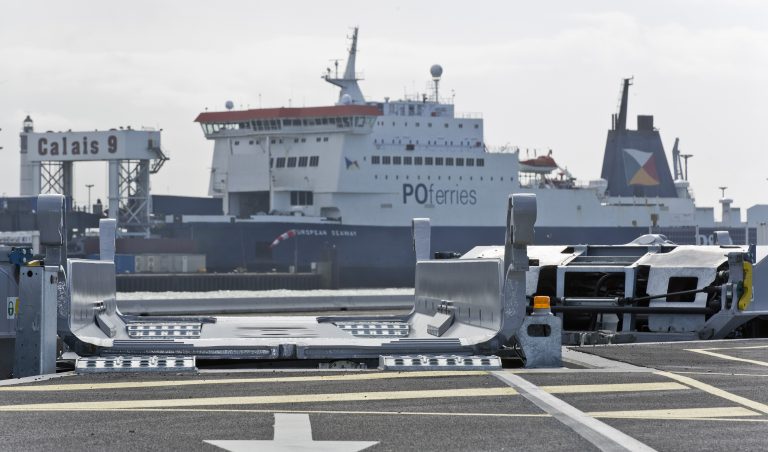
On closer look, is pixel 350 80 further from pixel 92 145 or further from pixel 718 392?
pixel 718 392

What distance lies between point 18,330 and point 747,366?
20.1ft

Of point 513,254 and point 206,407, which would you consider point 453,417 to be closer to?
point 206,407

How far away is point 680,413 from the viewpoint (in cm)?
803

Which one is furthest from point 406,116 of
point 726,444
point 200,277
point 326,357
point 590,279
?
point 726,444

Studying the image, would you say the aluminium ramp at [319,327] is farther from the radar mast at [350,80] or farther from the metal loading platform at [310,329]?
the radar mast at [350,80]

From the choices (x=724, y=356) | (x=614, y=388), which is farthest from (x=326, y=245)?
(x=614, y=388)

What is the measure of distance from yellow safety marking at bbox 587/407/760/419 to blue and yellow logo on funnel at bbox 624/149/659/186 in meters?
78.4

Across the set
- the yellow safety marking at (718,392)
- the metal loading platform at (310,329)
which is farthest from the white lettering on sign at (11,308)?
the yellow safety marking at (718,392)

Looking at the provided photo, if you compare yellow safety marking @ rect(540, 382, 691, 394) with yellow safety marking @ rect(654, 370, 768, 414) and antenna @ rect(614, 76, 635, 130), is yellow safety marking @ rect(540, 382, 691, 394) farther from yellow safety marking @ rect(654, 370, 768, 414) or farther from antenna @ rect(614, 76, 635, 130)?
antenna @ rect(614, 76, 635, 130)

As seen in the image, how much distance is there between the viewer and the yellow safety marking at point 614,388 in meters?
9.26

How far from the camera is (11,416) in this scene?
7.84 metres

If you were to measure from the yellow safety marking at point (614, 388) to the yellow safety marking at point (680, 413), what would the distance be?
3.49 feet

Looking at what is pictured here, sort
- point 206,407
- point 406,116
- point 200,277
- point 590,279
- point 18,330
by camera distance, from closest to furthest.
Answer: point 206,407
point 18,330
point 590,279
point 200,277
point 406,116

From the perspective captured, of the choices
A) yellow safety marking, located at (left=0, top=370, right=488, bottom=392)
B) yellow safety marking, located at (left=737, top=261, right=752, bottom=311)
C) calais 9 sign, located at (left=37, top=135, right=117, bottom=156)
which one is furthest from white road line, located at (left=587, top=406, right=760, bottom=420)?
calais 9 sign, located at (left=37, top=135, right=117, bottom=156)
